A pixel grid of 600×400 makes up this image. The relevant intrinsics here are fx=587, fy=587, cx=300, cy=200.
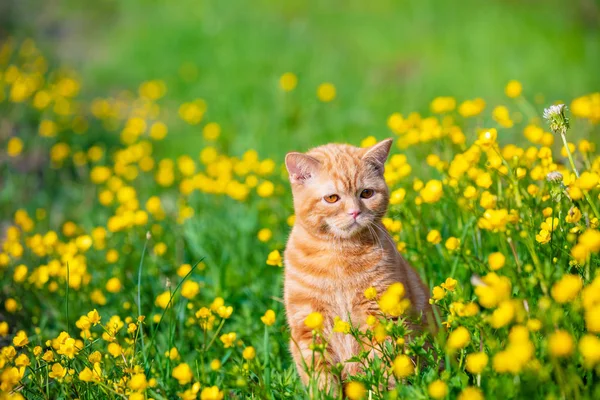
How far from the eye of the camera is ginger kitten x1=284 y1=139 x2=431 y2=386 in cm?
238

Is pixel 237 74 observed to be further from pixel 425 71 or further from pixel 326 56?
pixel 425 71

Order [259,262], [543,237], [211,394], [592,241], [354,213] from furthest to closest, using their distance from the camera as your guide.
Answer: [259,262], [354,213], [543,237], [211,394], [592,241]

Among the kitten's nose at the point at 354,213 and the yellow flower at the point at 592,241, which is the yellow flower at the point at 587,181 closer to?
the yellow flower at the point at 592,241

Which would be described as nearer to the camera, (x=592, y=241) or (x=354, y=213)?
(x=592, y=241)

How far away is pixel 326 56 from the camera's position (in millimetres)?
6684

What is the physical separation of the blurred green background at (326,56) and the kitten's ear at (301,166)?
7.16 feet

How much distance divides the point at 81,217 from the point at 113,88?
3381 mm

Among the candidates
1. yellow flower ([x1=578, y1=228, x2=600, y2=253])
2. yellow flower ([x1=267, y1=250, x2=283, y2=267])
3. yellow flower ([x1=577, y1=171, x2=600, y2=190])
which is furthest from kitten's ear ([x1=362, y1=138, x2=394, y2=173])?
yellow flower ([x1=578, y1=228, x2=600, y2=253])

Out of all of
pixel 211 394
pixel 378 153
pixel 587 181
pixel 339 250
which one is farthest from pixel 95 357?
pixel 587 181

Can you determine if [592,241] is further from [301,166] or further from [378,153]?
[301,166]

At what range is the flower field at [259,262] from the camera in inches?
71.6

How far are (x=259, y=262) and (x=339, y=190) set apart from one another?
3.86 feet

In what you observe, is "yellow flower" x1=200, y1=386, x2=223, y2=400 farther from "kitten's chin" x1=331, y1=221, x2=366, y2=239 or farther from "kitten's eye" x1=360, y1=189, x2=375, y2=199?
"kitten's eye" x1=360, y1=189, x2=375, y2=199

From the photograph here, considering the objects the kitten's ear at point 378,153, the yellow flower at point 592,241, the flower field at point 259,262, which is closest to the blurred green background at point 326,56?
the flower field at point 259,262
